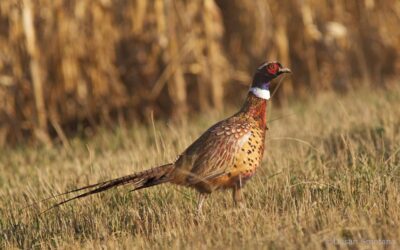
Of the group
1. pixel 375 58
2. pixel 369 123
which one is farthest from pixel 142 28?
pixel 369 123

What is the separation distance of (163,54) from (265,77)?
5.66 m

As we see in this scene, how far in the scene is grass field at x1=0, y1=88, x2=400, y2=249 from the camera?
418 centimetres

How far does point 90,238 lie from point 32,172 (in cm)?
258

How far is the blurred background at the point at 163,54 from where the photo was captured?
10039 mm

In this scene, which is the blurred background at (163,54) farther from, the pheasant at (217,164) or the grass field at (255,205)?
the pheasant at (217,164)

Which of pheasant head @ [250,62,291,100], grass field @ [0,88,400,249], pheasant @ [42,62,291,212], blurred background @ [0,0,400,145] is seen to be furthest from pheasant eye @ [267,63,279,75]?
blurred background @ [0,0,400,145]

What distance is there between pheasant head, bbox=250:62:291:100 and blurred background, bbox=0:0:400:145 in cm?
481

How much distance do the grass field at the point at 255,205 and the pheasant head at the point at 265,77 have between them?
21.7 inches

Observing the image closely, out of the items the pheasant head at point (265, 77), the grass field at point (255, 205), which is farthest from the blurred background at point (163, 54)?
the pheasant head at point (265, 77)

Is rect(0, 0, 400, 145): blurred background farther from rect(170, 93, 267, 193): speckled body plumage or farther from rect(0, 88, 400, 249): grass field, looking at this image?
rect(170, 93, 267, 193): speckled body plumage

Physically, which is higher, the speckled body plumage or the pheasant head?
the pheasant head

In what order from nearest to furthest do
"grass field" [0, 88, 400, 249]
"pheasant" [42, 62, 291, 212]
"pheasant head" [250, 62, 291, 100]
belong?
"grass field" [0, 88, 400, 249] → "pheasant" [42, 62, 291, 212] → "pheasant head" [250, 62, 291, 100]

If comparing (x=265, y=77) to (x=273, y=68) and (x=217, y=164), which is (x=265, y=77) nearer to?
(x=273, y=68)

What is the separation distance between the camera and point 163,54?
1073 cm
